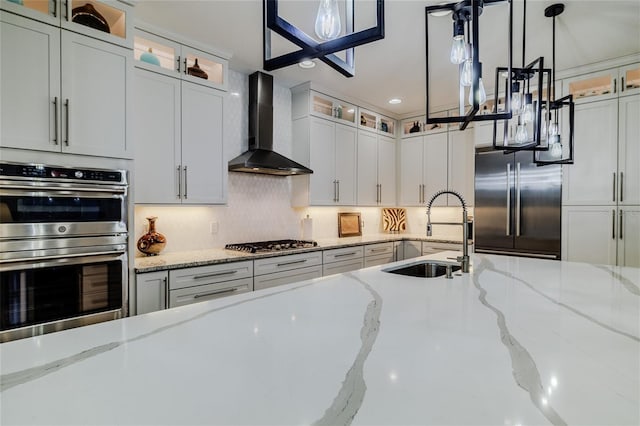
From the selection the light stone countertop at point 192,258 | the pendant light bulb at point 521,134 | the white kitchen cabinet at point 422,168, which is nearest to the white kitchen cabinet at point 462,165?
the white kitchen cabinet at point 422,168

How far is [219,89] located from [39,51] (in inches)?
50.9

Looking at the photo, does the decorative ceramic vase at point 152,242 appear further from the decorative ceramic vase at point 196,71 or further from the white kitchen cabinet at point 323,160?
the white kitchen cabinet at point 323,160

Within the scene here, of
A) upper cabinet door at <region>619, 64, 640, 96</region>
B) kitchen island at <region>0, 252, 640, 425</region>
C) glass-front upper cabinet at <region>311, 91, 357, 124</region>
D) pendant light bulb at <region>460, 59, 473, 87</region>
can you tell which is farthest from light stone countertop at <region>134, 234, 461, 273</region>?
upper cabinet door at <region>619, 64, 640, 96</region>

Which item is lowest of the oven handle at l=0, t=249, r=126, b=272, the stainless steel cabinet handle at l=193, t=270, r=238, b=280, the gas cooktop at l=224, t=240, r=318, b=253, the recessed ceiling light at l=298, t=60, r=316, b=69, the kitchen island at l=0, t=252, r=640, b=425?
the stainless steel cabinet handle at l=193, t=270, r=238, b=280

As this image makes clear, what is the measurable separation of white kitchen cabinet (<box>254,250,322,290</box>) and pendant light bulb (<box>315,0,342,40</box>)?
2237 millimetres

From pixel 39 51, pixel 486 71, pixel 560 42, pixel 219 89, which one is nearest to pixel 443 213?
pixel 486 71

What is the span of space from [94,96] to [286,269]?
1936 mm

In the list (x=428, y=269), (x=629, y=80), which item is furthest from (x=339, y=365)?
(x=629, y=80)

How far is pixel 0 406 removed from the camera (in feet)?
1.97

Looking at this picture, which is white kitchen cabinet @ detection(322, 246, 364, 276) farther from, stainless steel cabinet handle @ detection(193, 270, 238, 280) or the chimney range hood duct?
stainless steel cabinet handle @ detection(193, 270, 238, 280)

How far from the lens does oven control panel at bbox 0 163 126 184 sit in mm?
1688

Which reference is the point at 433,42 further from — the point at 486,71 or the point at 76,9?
the point at 76,9

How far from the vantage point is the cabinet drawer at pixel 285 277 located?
9.23 feet

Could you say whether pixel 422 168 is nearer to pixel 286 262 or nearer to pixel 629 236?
pixel 629 236
